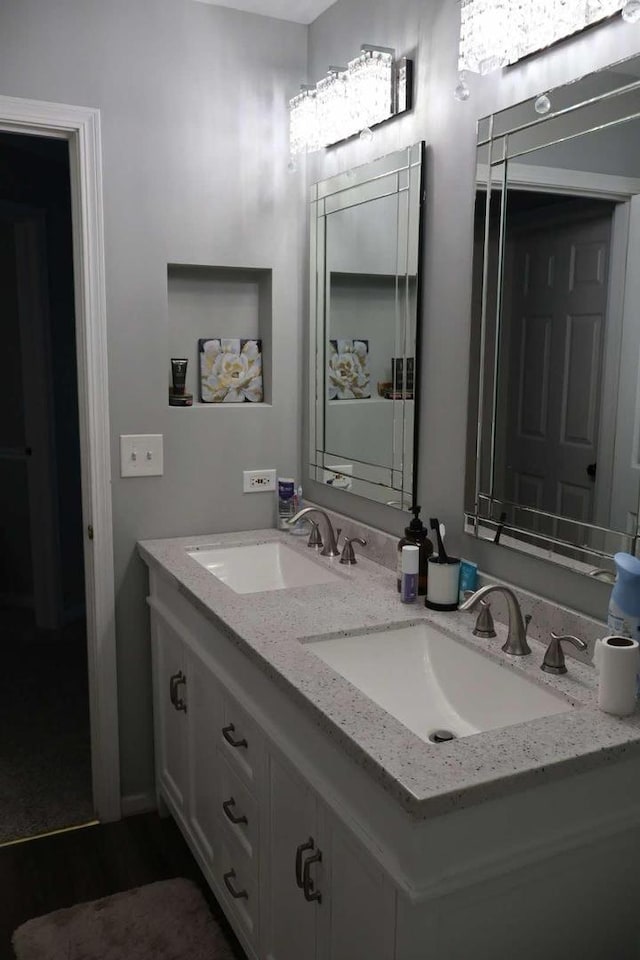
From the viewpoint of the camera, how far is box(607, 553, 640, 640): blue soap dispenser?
1.40m

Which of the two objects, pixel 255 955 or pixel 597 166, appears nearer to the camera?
pixel 597 166

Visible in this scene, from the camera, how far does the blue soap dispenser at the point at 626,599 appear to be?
1.40 metres

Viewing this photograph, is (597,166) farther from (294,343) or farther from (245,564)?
(245,564)

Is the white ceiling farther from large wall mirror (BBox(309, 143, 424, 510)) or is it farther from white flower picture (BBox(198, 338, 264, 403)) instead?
white flower picture (BBox(198, 338, 264, 403))

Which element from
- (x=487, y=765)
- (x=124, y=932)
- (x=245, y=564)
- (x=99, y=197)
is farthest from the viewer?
(x=245, y=564)

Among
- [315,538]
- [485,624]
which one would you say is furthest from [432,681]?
[315,538]

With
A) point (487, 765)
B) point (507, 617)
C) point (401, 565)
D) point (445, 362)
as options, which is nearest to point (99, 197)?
point (445, 362)

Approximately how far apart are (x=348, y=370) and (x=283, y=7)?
1.09 m

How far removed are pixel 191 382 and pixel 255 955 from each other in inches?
63.7

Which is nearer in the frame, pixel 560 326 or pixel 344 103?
pixel 560 326

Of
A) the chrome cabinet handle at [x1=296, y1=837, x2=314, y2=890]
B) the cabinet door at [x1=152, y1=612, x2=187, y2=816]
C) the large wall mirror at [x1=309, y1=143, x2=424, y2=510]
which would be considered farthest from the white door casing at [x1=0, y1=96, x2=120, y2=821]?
the chrome cabinet handle at [x1=296, y1=837, x2=314, y2=890]

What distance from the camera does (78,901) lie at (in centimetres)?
224

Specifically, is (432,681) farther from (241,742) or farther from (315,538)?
(315,538)

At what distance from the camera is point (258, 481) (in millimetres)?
2732
